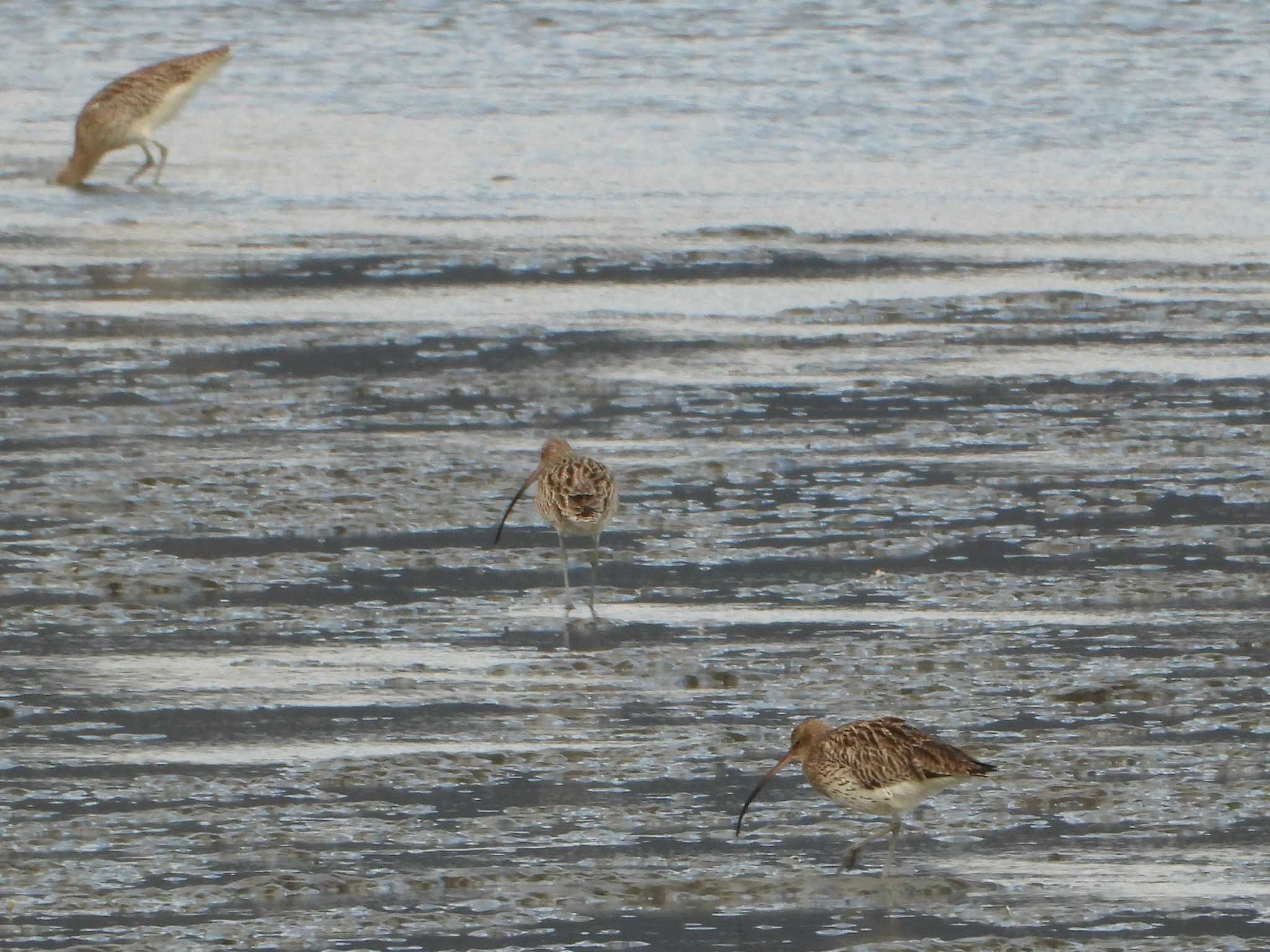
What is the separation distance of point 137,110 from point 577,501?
34.4 ft

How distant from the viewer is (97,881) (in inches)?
262

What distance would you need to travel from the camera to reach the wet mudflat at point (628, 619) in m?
6.73

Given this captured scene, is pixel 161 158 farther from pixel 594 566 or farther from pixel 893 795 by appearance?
pixel 893 795

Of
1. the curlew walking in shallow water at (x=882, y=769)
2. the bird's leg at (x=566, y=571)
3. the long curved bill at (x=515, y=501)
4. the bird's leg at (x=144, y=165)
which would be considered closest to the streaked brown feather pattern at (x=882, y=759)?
the curlew walking in shallow water at (x=882, y=769)

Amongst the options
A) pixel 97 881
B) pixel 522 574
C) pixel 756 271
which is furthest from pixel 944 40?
pixel 97 881

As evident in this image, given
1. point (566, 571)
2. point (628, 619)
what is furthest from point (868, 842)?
point (566, 571)

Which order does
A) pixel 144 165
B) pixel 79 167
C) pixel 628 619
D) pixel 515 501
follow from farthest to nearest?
1. pixel 144 165
2. pixel 79 167
3. pixel 515 501
4. pixel 628 619

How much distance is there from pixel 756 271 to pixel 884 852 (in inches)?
353

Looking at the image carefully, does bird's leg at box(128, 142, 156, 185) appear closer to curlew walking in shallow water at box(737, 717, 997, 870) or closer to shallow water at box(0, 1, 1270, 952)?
shallow water at box(0, 1, 1270, 952)

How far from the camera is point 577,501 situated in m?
9.62

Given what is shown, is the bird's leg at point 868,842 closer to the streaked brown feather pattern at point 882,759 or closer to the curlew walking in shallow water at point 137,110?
the streaked brown feather pattern at point 882,759

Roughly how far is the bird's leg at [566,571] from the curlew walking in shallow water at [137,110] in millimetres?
9330

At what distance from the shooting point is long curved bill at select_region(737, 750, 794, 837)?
23.3 feet

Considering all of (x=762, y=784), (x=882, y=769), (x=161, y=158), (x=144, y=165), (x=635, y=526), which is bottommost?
(x=144, y=165)
